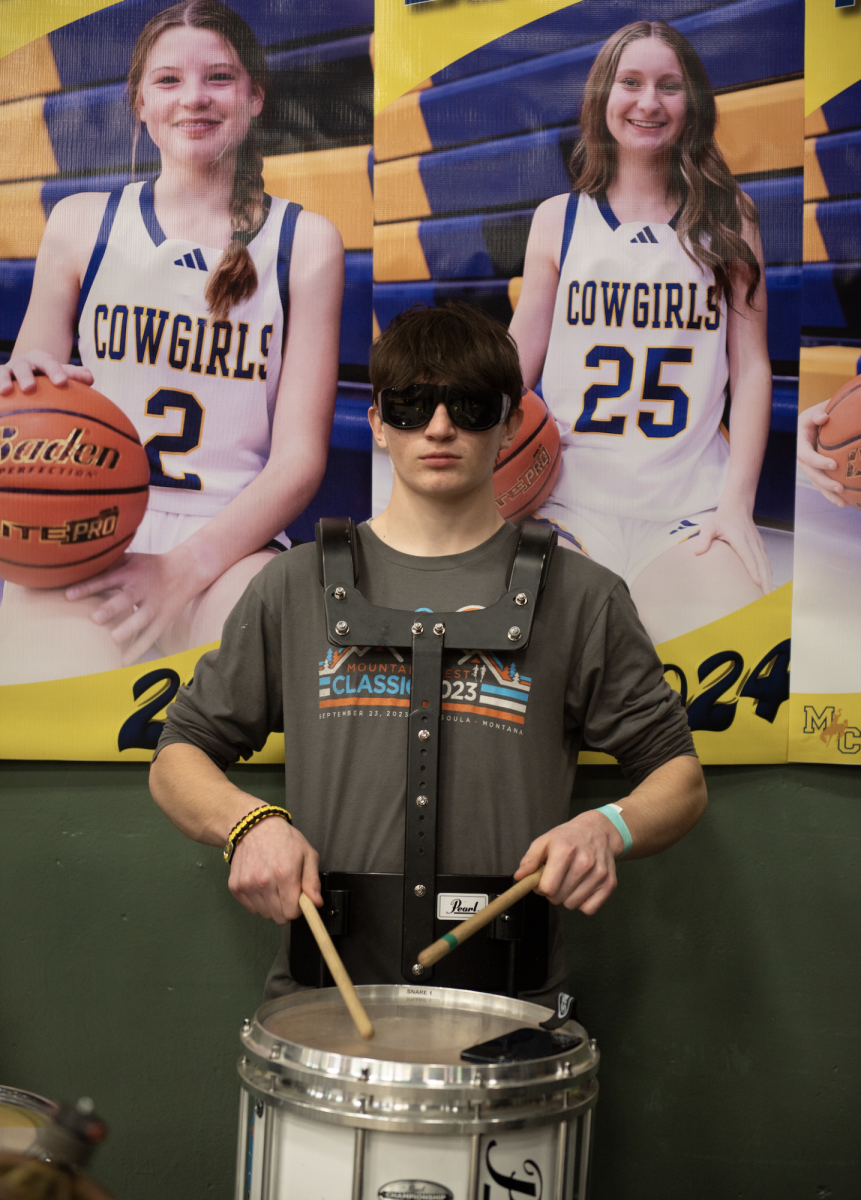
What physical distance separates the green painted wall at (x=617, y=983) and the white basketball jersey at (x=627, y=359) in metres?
0.64

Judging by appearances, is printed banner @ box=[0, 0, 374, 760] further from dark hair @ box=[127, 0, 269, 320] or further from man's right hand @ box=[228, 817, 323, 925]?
man's right hand @ box=[228, 817, 323, 925]

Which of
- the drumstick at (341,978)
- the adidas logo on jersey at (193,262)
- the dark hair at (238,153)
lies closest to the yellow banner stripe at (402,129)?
the dark hair at (238,153)

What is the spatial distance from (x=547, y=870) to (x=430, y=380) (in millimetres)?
779

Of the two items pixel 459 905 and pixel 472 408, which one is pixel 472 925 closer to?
pixel 459 905

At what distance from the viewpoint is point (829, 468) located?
6.79ft

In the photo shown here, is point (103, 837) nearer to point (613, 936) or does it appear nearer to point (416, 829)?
point (416, 829)

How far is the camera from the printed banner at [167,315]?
6.81 feet

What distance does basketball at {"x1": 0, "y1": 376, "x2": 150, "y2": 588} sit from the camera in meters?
2.04

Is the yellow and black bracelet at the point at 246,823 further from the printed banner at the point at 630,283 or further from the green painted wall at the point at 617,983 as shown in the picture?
the printed banner at the point at 630,283

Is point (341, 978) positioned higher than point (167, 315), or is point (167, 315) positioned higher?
point (167, 315)

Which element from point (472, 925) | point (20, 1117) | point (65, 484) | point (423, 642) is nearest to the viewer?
point (20, 1117)

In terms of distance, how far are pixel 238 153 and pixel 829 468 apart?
1.40 metres

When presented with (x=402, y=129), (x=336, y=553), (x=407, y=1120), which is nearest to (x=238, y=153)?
(x=402, y=129)

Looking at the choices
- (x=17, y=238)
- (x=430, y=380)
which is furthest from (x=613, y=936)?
(x=17, y=238)
